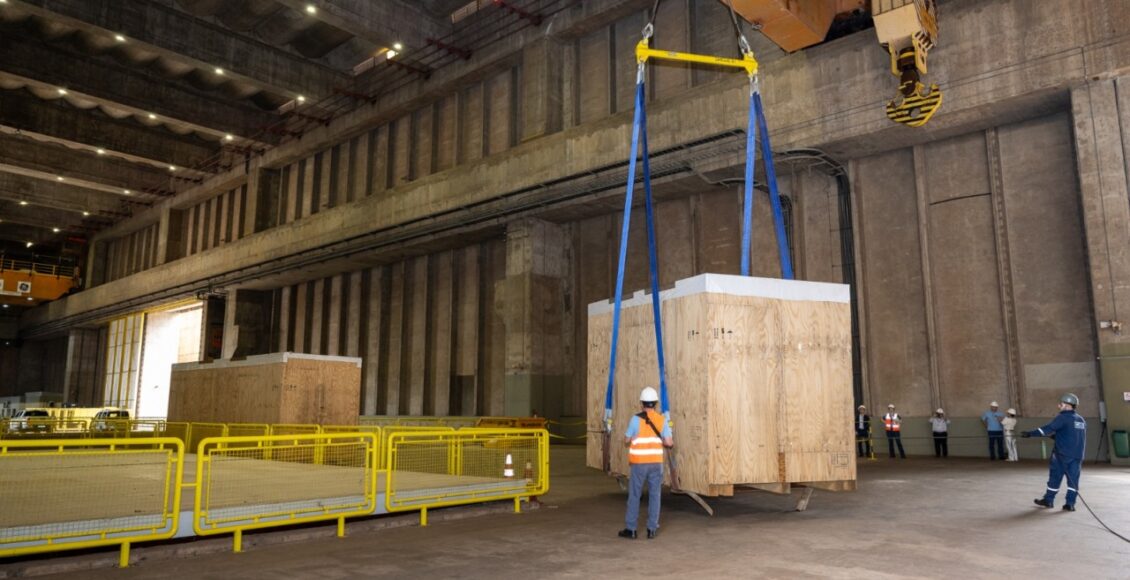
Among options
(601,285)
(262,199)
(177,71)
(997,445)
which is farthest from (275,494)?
(262,199)

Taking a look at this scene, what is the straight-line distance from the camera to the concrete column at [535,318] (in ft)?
89.8

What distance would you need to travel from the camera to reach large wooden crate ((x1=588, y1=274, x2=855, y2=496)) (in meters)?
9.76

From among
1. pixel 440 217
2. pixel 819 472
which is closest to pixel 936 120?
pixel 819 472

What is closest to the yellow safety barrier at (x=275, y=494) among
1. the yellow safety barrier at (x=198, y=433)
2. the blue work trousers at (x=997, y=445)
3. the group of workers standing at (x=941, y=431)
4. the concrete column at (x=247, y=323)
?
the yellow safety barrier at (x=198, y=433)

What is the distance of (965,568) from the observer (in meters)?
6.89

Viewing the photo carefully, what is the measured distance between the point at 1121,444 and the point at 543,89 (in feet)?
69.4

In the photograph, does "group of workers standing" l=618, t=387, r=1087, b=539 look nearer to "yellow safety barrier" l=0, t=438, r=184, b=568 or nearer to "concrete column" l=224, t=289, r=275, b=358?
"yellow safety barrier" l=0, t=438, r=184, b=568

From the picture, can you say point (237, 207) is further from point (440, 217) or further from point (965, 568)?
point (965, 568)

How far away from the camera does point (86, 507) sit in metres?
8.13

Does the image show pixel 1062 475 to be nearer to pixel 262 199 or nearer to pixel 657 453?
pixel 657 453

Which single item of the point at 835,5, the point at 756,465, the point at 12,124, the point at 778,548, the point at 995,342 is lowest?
the point at 778,548

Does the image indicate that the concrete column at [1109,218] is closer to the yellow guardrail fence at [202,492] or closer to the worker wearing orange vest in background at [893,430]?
the worker wearing orange vest in background at [893,430]

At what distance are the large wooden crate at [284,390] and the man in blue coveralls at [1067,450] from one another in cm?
→ 1651

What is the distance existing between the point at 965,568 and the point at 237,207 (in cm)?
4481
